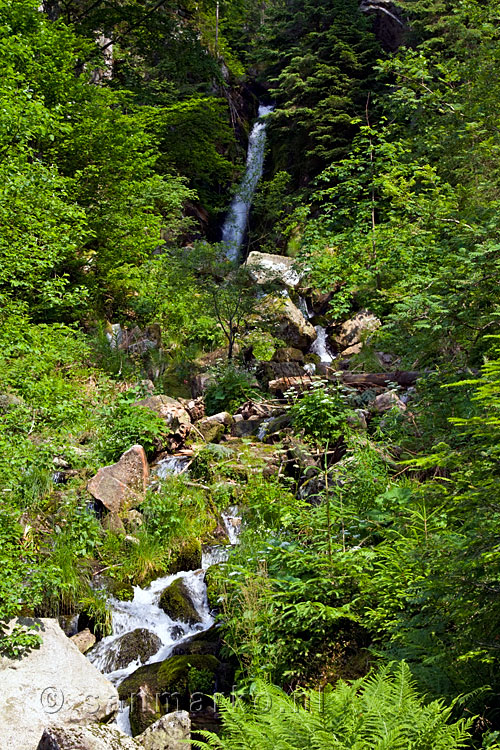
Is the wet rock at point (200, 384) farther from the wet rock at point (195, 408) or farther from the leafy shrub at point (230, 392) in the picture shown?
the wet rock at point (195, 408)

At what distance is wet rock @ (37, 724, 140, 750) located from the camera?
133 inches

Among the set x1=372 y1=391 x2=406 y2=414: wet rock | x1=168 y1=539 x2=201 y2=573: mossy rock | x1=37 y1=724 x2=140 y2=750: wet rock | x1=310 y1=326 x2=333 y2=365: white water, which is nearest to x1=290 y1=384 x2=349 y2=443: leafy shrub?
x1=372 y1=391 x2=406 y2=414: wet rock

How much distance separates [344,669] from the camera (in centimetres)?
363

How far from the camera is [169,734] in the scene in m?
3.88

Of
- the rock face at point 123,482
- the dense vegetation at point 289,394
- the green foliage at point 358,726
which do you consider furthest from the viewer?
the rock face at point 123,482

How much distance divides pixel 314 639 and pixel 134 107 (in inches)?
553

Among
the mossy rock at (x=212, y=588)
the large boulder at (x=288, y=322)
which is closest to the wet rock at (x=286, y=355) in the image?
the large boulder at (x=288, y=322)

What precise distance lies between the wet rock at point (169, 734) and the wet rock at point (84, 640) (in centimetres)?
188

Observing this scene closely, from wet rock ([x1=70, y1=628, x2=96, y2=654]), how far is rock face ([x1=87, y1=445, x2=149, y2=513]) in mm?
1601

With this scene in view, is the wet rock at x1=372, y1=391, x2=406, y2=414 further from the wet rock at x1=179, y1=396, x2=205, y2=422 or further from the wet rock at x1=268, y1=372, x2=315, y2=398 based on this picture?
the wet rock at x1=179, y1=396, x2=205, y2=422

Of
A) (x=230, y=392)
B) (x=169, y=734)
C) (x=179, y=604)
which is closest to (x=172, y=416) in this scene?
(x=230, y=392)

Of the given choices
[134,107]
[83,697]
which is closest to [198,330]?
[134,107]

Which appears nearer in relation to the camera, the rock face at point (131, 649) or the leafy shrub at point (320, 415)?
the rock face at point (131, 649)

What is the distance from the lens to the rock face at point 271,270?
1189cm
